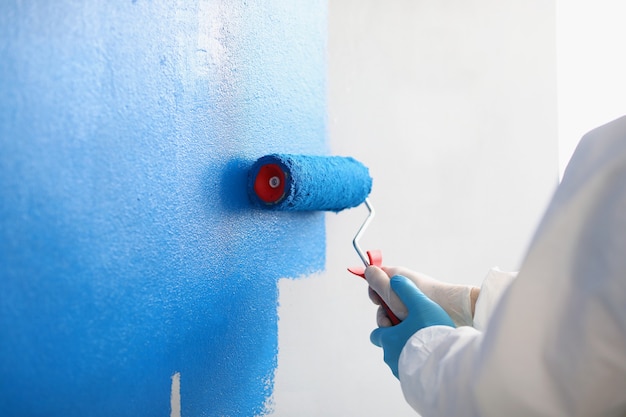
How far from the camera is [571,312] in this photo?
2.04 ft

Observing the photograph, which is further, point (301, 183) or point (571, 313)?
point (301, 183)

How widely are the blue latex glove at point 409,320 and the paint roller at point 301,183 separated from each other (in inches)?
2.9

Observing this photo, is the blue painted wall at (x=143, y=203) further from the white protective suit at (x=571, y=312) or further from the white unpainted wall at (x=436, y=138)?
the white protective suit at (x=571, y=312)

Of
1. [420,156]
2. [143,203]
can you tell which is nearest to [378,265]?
[420,156]

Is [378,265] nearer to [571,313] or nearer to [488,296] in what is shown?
[488,296]

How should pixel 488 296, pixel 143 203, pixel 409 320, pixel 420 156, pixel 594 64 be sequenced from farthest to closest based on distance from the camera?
pixel 594 64 → pixel 420 156 → pixel 488 296 → pixel 409 320 → pixel 143 203

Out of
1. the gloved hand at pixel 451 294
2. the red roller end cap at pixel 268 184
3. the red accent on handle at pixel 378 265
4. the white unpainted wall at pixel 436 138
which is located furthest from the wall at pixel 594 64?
the red roller end cap at pixel 268 184

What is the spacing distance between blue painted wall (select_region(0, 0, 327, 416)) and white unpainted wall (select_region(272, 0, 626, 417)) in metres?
0.13

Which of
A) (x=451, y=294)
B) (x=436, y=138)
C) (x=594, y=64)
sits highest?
(x=594, y=64)

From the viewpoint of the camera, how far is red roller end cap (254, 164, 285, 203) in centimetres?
101

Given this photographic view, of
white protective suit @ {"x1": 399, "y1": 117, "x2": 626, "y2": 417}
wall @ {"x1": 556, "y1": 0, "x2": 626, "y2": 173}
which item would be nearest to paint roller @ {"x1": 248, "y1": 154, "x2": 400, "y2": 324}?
white protective suit @ {"x1": 399, "y1": 117, "x2": 626, "y2": 417}

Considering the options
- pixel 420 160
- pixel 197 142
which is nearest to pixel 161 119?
pixel 197 142

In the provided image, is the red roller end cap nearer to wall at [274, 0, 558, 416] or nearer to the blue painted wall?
the blue painted wall

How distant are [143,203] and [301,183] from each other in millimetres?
281
